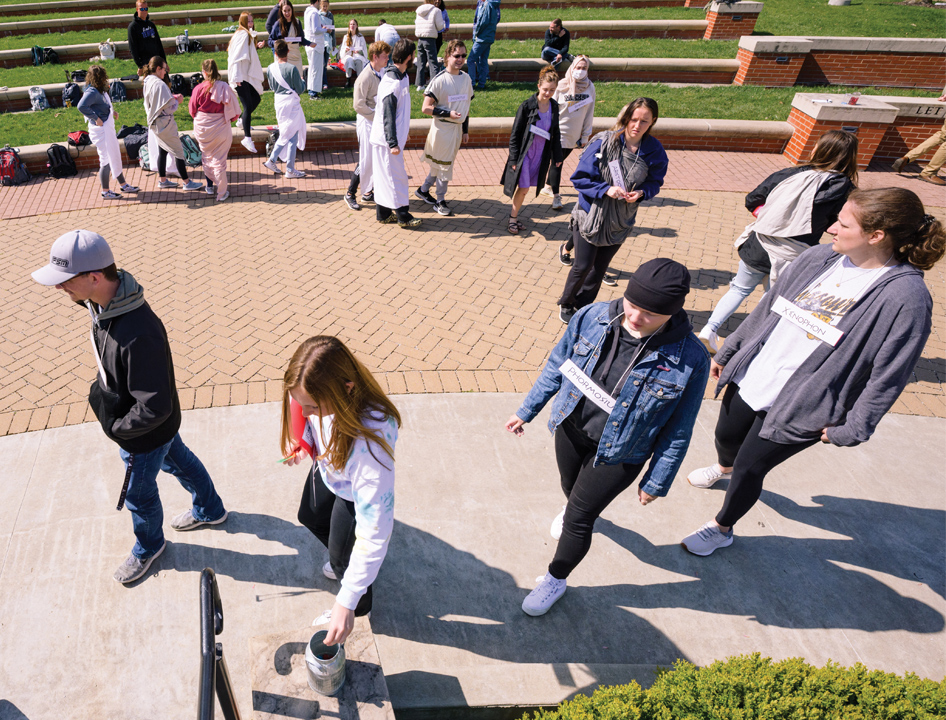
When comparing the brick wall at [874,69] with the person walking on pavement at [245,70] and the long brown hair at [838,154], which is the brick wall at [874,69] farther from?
the person walking on pavement at [245,70]

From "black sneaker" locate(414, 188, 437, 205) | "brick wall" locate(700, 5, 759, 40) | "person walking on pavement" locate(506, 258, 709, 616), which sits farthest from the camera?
"brick wall" locate(700, 5, 759, 40)

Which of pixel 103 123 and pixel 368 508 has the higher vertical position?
pixel 368 508

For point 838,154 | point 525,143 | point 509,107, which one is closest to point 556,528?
point 838,154

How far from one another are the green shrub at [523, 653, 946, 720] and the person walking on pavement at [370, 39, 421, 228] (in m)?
5.99

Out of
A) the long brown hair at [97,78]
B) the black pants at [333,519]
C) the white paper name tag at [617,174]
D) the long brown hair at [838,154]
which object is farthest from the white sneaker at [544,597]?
the long brown hair at [97,78]

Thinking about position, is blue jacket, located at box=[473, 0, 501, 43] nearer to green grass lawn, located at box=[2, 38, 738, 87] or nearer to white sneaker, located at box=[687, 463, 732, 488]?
green grass lawn, located at box=[2, 38, 738, 87]

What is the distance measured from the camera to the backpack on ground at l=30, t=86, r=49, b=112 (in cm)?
1139

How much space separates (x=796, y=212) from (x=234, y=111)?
6592mm

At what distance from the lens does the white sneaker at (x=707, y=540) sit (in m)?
3.64

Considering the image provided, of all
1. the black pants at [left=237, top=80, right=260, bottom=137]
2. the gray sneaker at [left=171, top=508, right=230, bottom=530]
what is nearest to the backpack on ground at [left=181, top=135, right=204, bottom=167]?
the black pants at [left=237, top=80, right=260, bottom=137]

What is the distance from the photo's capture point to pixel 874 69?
13070 millimetres

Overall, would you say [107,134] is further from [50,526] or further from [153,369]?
[153,369]

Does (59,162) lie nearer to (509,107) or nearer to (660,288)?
(509,107)

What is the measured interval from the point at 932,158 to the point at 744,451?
9574 mm
